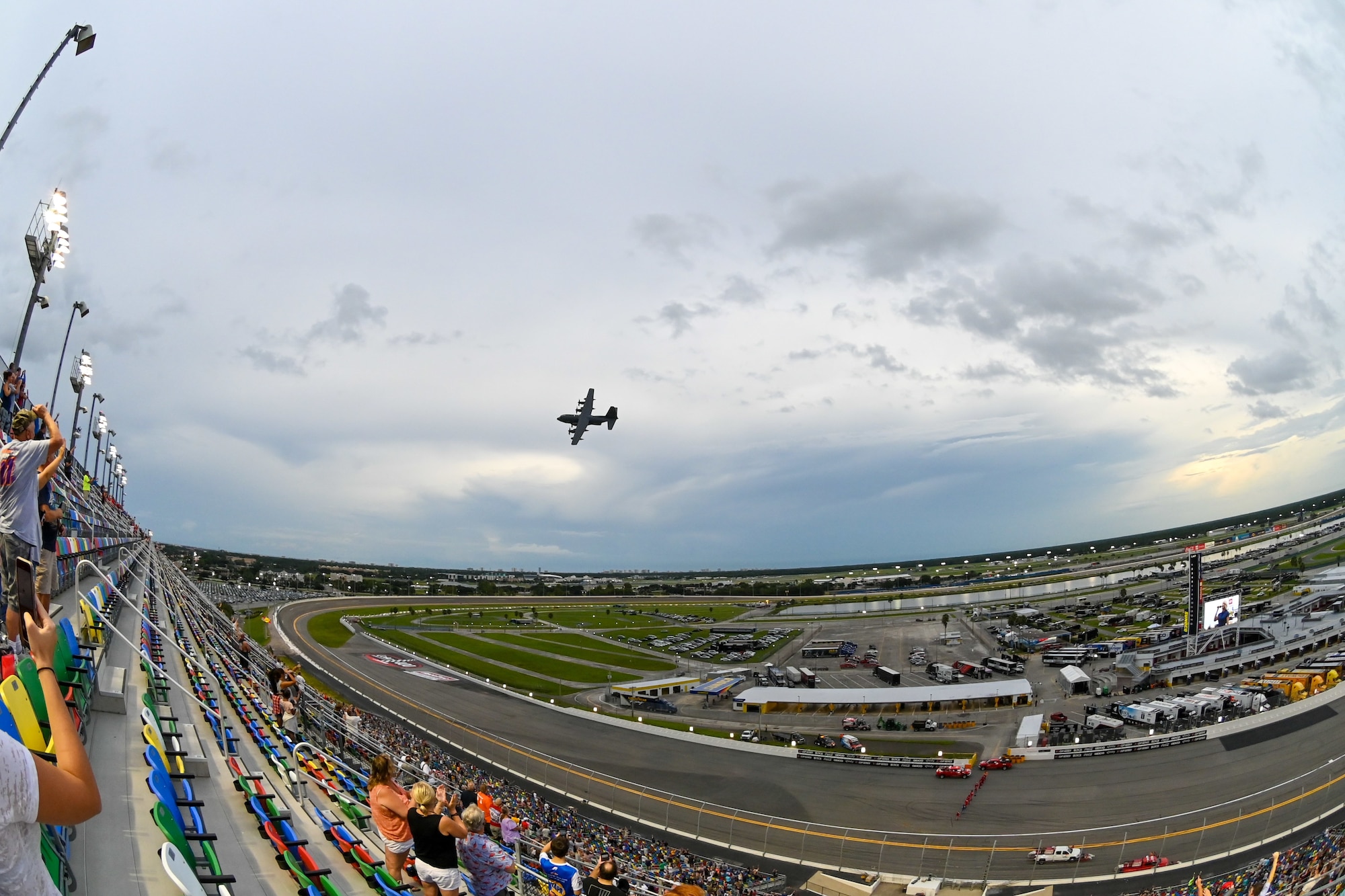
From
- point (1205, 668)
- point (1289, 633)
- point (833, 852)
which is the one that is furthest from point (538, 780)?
point (1289, 633)

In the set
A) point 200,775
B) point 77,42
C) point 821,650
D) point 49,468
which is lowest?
point 821,650

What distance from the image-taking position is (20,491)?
548 cm

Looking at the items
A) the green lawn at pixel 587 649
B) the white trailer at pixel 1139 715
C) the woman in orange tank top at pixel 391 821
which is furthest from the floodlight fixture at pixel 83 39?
the green lawn at pixel 587 649

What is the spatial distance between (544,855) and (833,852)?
22807 mm

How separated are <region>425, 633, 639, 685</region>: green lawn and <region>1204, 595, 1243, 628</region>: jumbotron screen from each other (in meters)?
47.9

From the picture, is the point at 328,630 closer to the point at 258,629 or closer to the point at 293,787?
the point at 258,629

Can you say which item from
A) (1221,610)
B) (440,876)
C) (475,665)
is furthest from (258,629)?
(1221,610)

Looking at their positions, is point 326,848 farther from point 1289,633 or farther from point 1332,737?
point 1289,633

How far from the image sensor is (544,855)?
785cm

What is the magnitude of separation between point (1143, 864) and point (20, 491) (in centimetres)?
3267

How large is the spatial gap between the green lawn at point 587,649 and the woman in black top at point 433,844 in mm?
60225

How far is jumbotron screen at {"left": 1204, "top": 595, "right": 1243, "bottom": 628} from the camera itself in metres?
56.9

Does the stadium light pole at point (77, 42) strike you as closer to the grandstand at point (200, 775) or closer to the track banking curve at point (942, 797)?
the grandstand at point (200, 775)

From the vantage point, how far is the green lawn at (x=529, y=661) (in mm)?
59969
